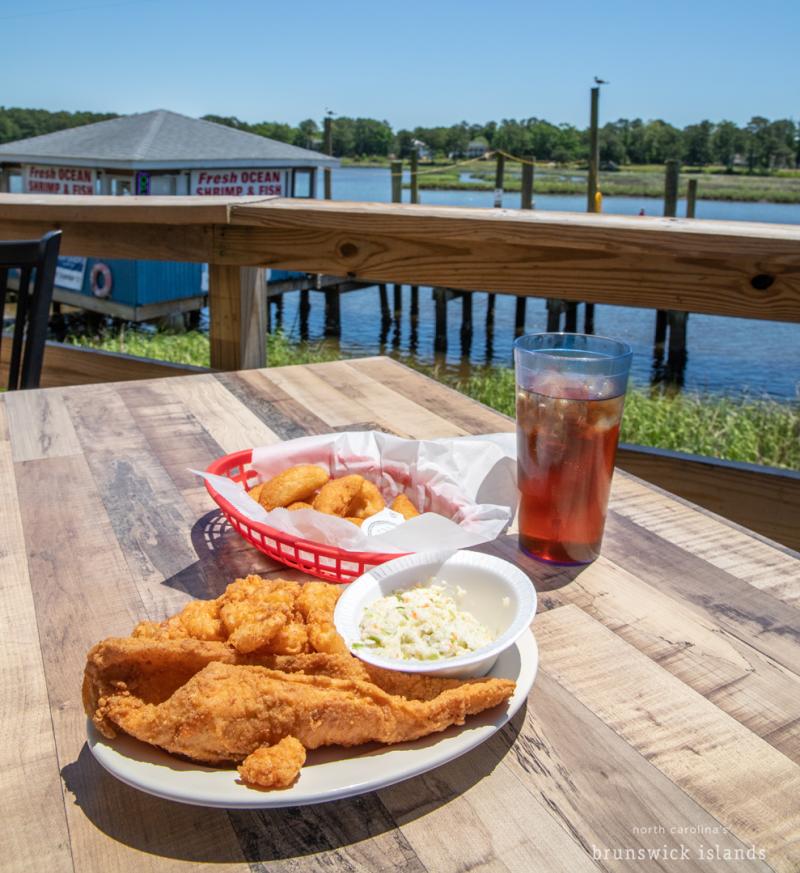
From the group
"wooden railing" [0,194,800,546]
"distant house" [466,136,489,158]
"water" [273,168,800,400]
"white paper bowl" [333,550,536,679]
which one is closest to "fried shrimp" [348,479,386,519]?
"white paper bowl" [333,550,536,679]

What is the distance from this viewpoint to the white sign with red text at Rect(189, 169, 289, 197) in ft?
54.5

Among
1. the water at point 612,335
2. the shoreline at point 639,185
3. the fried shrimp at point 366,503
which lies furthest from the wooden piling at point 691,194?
the shoreline at point 639,185

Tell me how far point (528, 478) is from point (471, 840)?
542mm

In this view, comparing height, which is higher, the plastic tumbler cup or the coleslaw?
the plastic tumbler cup

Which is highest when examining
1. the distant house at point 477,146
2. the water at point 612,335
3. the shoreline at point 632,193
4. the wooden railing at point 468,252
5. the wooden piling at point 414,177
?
the distant house at point 477,146

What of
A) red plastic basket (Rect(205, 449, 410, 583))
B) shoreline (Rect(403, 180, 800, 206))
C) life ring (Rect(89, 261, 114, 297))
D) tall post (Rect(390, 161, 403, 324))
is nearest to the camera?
red plastic basket (Rect(205, 449, 410, 583))

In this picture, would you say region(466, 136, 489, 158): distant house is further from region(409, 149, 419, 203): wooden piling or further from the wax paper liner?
the wax paper liner

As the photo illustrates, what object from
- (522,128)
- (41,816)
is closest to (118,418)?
(41,816)

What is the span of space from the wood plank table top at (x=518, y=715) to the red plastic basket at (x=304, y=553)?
2.0 inches

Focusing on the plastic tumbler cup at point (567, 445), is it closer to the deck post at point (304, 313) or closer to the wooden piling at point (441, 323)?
the wooden piling at point (441, 323)

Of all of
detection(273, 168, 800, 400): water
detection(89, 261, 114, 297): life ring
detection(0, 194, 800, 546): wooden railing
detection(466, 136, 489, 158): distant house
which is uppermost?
detection(466, 136, 489, 158): distant house

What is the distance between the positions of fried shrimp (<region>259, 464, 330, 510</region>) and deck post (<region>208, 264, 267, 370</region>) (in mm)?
1669

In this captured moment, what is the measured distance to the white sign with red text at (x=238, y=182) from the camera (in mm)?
16625

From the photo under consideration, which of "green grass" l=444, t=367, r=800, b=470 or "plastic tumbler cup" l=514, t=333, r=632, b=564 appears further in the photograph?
"green grass" l=444, t=367, r=800, b=470
